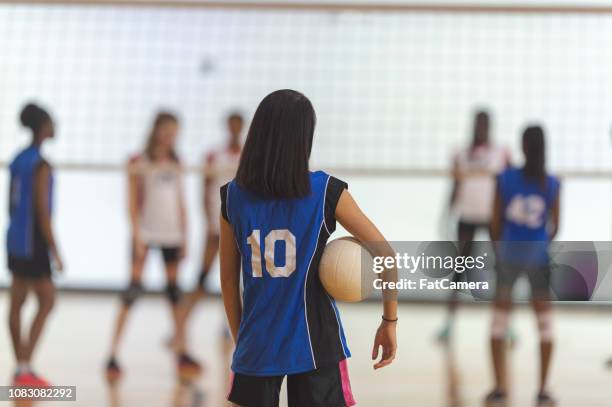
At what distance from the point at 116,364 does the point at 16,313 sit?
51 cm

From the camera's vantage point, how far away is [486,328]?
580 centimetres

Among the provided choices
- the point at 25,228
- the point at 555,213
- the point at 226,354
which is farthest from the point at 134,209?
the point at 555,213

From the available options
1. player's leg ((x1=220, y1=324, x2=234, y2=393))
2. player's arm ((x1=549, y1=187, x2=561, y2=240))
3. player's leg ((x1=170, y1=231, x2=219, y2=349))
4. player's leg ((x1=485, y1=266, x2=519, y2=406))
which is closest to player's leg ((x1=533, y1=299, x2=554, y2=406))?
player's leg ((x1=485, y1=266, x2=519, y2=406))

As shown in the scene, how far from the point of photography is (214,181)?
5.01m

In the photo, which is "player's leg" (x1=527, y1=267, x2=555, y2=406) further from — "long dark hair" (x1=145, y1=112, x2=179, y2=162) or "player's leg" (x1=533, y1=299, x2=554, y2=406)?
"long dark hair" (x1=145, y1=112, x2=179, y2=162)

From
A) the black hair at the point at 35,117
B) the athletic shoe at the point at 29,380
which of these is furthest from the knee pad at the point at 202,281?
the black hair at the point at 35,117

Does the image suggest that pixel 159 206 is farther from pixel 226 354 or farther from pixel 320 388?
pixel 320 388

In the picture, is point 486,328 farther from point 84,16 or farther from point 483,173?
point 84,16

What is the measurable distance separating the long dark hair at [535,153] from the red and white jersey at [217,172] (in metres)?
1.75

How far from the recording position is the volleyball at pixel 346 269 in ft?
6.09

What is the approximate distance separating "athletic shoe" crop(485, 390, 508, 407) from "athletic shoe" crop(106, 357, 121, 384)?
5.05 ft

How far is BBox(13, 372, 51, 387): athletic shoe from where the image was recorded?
3.66 meters

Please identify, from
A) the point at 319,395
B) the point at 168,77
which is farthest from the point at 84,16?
the point at 319,395

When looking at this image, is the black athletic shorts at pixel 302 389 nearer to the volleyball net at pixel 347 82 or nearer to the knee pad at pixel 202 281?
the knee pad at pixel 202 281
